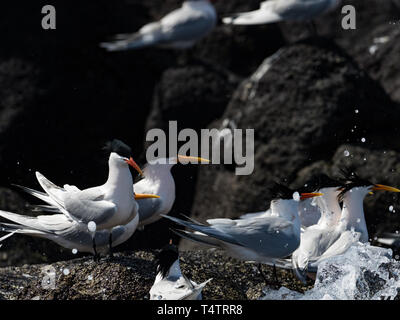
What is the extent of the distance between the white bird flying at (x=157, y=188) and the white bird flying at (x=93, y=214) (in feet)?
1.53

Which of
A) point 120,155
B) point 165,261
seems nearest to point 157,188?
point 120,155

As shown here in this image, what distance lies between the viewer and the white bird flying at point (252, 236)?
548cm

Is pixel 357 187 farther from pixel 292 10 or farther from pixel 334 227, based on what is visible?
pixel 292 10

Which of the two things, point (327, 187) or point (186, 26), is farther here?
point (186, 26)

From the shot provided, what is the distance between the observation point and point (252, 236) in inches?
217

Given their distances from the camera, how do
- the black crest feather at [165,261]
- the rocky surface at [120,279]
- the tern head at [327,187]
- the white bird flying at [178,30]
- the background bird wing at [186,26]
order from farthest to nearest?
1. the background bird wing at [186,26]
2. the white bird flying at [178,30]
3. the tern head at [327,187]
4. the rocky surface at [120,279]
5. the black crest feather at [165,261]

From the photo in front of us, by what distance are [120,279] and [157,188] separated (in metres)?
1.31

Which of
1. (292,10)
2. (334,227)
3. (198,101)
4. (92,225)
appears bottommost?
(334,227)

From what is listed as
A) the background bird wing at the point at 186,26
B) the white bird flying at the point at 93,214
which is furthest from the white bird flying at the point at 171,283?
the background bird wing at the point at 186,26

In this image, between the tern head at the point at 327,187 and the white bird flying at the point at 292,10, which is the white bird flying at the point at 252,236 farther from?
the white bird flying at the point at 292,10

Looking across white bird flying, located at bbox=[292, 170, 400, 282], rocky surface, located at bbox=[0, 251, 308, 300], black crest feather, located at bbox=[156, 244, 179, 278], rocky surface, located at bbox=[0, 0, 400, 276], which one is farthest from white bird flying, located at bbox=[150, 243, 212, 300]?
rocky surface, located at bbox=[0, 0, 400, 276]

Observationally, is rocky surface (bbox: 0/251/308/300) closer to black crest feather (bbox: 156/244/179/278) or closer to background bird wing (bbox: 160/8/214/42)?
black crest feather (bbox: 156/244/179/278)
